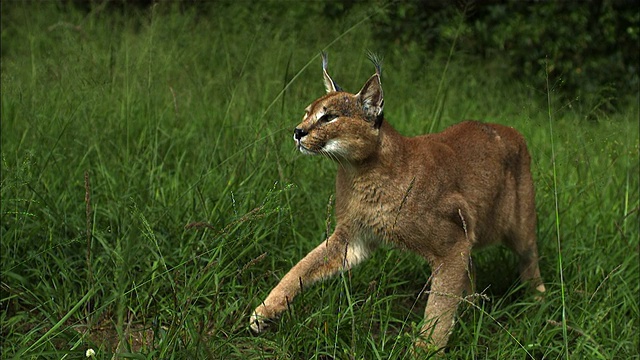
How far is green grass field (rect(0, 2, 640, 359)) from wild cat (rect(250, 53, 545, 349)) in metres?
0.11

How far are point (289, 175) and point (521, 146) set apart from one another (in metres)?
1.25

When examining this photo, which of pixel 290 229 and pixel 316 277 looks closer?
pixel 316 277

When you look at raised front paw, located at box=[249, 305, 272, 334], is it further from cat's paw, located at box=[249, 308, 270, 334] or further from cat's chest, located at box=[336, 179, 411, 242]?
cat's chest, located at box=[336, 179, 411, 242]

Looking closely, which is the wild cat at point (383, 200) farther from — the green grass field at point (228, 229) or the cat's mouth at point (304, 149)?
the green grass field at point (228, 229)

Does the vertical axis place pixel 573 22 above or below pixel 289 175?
below

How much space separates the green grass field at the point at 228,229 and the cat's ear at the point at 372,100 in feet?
1.36

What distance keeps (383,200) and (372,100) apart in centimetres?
44

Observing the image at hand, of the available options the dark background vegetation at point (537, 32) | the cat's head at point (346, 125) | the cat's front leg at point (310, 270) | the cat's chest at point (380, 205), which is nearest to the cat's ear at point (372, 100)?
the cat's head at point (346, 125)

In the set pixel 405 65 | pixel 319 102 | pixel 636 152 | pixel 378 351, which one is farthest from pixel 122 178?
pixel 405 65

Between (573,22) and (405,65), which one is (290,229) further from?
(573,22)

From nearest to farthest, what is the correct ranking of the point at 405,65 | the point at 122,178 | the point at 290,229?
the point at 290,229 → the point at 122,178 → the point at 405,65

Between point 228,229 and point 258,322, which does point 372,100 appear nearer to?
point 228,229

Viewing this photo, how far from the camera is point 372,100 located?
3.46 meters

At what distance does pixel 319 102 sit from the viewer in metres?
3.51
